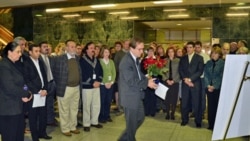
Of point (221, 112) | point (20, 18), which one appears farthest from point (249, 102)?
point (20, 18)

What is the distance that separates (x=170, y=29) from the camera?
594 inches

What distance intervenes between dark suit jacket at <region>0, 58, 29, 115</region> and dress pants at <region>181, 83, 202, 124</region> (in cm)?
353

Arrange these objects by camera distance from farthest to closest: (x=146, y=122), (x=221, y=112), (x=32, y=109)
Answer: (x=146, y=122), (x=32, y=109), (x=221, y=112)

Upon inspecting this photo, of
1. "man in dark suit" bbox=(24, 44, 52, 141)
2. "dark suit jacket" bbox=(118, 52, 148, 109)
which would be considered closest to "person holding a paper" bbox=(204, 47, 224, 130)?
"dark suit jacket" bbox=(118, 52, 148, 109)

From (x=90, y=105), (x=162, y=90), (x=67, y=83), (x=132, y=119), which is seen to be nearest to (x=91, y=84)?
(x=90, y=105)

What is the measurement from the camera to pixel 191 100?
6.13 m

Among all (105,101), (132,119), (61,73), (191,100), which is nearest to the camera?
(132,119)

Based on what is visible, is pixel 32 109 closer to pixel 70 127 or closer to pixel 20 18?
pixel 70 127

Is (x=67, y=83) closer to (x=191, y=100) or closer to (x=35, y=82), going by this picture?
(x=35, y=82)

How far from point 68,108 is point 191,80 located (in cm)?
244

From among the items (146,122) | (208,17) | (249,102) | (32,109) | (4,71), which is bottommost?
(146,122)

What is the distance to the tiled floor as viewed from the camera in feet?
17.2

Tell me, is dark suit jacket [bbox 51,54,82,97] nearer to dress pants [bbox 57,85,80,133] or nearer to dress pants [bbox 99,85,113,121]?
dress pants [bbox 57,85,80,133]

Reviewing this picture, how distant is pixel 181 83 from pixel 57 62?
2.63 meters
